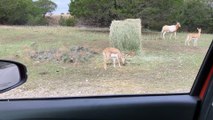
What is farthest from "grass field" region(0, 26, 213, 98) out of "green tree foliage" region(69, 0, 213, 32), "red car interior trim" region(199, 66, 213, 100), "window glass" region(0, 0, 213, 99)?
"red car interior trim" region(199, 66, 213, 100)

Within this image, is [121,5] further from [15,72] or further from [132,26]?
[15,72]

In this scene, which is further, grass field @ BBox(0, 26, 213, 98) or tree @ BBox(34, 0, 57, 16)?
grass field @ BBox(0, 26, 213, 98)

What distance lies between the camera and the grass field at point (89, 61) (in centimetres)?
249

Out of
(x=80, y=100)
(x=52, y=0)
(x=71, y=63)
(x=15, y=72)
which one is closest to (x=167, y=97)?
(x=80, y=100)

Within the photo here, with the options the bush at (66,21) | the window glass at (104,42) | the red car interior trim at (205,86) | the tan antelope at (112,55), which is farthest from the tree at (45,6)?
the red car interior trim at (205,86)

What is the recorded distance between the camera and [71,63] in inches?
115

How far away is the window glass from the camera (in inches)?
91.8

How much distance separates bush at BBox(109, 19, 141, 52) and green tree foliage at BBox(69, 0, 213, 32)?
54 mm

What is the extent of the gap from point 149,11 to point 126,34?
1.52 feet

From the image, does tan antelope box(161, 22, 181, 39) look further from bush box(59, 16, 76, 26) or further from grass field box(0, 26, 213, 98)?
bush box(59, 16, 76, 26)

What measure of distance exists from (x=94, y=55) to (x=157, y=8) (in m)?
0.60

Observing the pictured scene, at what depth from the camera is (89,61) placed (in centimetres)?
297

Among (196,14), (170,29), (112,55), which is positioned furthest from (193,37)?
(112,55)

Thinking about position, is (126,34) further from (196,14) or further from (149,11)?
(196,14)
